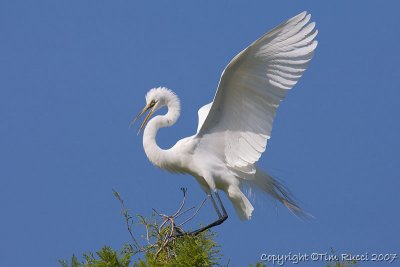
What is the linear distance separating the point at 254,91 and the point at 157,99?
3.85 ft

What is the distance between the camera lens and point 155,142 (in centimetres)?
774

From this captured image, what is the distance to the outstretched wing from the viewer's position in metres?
6.70

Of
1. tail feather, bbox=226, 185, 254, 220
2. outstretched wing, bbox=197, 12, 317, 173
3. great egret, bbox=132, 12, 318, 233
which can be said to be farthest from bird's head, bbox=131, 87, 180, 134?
tail feather, bbox=226, 185, 254, 220

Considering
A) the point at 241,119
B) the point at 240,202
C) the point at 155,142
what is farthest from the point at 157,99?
the point at 240,202

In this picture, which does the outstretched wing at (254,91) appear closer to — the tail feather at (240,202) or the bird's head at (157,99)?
the tail feather at (240,202)

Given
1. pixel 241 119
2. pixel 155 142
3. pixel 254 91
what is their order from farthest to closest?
pixel 155 142, pixel 241 119, pixel 254 91

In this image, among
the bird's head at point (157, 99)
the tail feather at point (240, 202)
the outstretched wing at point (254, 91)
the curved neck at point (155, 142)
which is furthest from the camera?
the bird's head at point (157, 99)

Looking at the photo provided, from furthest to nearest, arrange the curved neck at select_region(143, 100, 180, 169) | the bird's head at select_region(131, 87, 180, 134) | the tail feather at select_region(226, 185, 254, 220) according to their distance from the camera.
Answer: the bird's head at select_region(131, 87, 180, 134) < the curved neck at select_region(143, 100, 180, 169) < the tail feather at select_region(226, 185, 254, 220)

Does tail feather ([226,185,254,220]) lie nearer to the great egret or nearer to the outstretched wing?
the great egret

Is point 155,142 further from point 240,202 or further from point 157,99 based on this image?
point 240,202

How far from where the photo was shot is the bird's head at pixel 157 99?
7.87 metres

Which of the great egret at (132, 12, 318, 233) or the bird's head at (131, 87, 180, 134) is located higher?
the bird's head at (131, 87, 180, 134)

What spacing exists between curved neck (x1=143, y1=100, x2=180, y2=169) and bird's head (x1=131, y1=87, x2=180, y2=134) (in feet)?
0.49

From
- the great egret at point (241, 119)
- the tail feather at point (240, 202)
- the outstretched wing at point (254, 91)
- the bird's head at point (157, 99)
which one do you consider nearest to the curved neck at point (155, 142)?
the great egret at point (241, 119)
